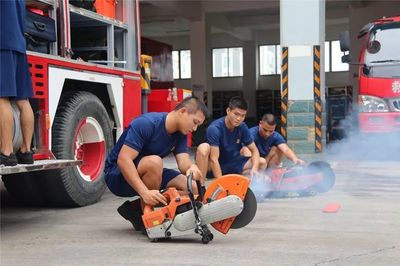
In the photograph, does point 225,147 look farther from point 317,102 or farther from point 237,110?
point 317,102

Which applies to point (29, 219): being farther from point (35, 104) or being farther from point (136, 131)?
point (136, 131)

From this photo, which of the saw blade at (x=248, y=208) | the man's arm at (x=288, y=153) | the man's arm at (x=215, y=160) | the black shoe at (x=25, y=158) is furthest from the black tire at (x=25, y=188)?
the man's arm at (x=288, y=153)

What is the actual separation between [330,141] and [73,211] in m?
8.00

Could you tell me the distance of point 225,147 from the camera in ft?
19.3

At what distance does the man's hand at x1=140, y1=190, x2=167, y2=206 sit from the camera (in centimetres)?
383

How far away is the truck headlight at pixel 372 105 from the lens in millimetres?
8719

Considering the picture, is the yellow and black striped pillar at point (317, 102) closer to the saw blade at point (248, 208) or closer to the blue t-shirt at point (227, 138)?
the blue t-shirt at point (227, 138)

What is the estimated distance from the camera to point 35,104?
15.5 feet

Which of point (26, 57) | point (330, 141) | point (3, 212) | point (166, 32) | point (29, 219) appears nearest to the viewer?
point (26, 57)

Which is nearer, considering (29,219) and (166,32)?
(29,219)

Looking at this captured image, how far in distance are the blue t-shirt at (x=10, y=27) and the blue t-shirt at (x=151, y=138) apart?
99 cm

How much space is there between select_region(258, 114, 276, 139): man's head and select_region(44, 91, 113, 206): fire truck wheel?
65.2 inches

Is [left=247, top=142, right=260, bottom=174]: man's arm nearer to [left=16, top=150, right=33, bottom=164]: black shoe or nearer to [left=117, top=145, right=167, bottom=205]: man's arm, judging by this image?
[left=117, top=145, right=167, bottom=205]: man's arm

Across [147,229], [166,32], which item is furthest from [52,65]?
[166,32]
